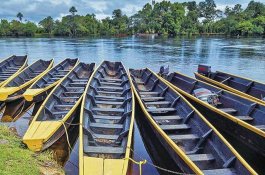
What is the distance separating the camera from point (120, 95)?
12.9 meters

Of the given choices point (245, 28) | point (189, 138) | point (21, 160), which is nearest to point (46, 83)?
point (21, 160)

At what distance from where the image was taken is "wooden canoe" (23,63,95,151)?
783 cm

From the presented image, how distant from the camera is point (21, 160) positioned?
689 centimetres

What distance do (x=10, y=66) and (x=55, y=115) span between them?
1197cm

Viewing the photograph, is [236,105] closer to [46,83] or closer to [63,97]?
[63,97]

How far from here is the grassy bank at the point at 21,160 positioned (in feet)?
21.1

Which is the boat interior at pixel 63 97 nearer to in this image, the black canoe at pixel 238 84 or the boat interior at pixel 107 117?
the boat interior at pixel 107 117

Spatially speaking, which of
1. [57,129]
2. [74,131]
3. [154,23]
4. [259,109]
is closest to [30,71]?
[74,131]

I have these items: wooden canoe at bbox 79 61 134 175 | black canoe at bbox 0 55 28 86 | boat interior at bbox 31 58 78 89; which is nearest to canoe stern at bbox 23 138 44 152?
wooden canoe at bbox 79 61 134 175

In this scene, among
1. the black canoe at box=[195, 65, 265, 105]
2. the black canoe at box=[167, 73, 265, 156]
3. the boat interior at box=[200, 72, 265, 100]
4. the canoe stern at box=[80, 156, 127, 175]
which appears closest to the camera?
the canoe stern at box=[80, 156, 127, 175]

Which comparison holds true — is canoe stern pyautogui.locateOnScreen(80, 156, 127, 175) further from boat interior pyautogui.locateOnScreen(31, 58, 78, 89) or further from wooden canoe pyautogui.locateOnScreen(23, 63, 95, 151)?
boat interior pyautogui.locateOnScreen(31, 58, 78, 89)

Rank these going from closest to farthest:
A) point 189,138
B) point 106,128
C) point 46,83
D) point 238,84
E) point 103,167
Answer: point 103,167, point 189,138, point 106,128, point 238,84, point 46,83

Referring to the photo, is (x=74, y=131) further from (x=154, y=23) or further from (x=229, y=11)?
(x=229, y=11)

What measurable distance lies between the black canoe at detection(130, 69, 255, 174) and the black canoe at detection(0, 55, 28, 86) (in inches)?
355
